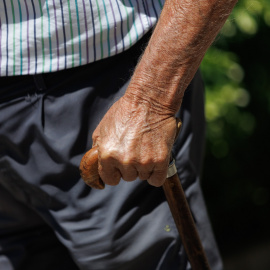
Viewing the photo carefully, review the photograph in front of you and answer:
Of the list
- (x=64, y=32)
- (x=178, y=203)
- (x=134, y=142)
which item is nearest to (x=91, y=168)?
(x=134, y=142)

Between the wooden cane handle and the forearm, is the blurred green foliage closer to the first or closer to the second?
the forearm

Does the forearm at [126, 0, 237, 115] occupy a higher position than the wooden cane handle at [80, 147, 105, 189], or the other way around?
the forearm at [126, 0, 237, 115]

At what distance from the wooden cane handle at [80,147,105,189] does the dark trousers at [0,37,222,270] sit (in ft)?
0.51

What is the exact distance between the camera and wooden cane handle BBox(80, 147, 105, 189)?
1211 mm

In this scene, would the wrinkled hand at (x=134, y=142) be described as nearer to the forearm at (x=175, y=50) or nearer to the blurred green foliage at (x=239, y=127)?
the forearm at (x=175, y=50)

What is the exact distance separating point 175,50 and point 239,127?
1.54m

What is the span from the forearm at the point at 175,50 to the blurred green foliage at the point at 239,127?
826mm

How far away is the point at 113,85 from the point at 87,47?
117 mm

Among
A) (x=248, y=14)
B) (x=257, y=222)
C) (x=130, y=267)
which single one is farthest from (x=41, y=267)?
(x=257, y=222)

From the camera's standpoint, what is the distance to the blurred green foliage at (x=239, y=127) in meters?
2.31

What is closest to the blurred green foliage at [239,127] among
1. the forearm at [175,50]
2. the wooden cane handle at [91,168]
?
the forearm at [175,50]

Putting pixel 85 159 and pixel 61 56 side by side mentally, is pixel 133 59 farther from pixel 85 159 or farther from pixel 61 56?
pixel 85 159

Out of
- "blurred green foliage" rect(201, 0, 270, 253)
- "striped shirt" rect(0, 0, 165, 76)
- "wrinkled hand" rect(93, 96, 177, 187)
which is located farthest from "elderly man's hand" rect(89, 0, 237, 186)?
"blurred green foliage" rect(201, 0, 270, 253)

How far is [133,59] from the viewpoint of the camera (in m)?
1.38
